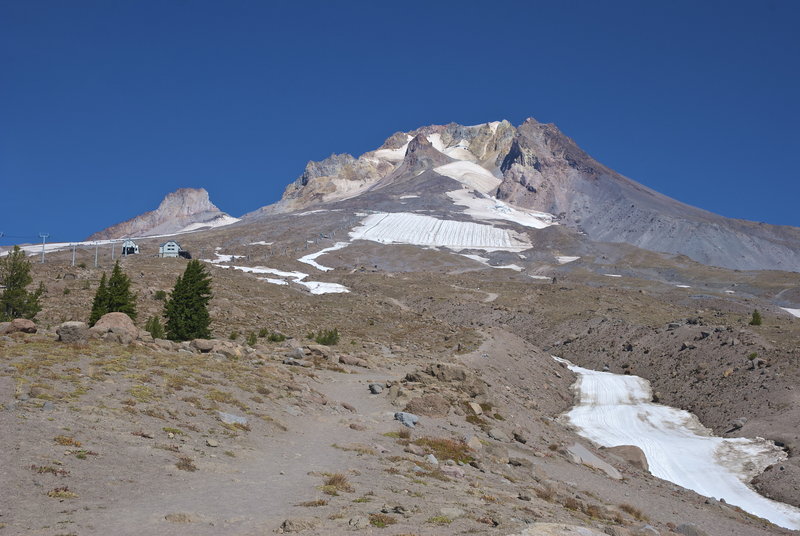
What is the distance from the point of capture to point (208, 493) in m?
14.3

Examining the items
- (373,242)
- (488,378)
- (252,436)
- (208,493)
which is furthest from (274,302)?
(373,242)

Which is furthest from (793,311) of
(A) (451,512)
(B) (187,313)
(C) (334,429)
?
(A) (451,512)

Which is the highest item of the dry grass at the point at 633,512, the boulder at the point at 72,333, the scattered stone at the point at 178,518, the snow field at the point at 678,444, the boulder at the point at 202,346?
the boulder at the point at 72,333

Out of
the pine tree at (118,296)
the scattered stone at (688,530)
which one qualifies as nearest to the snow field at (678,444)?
the scattered stone at (688,530)

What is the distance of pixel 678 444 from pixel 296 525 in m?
35.5

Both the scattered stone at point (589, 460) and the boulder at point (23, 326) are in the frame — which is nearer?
the scattered stone at point (589, 460)

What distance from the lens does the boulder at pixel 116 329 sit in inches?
1214

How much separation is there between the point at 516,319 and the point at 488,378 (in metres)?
41.5

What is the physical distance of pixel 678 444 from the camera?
135ft

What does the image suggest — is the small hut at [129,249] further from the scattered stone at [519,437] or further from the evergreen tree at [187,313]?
the scattered stone at [519,437]

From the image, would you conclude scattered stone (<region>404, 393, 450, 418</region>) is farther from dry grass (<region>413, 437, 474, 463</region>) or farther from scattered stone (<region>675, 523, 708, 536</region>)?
scattered stone (<region>675, 523, 708, 536</region>)

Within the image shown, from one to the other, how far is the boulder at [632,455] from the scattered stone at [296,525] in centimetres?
2478

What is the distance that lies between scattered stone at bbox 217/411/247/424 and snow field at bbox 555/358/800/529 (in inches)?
935

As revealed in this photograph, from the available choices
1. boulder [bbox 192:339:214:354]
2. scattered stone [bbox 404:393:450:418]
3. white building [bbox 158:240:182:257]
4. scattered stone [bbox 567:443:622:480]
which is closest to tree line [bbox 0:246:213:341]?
boulder [bbox 192:339:214:354]
